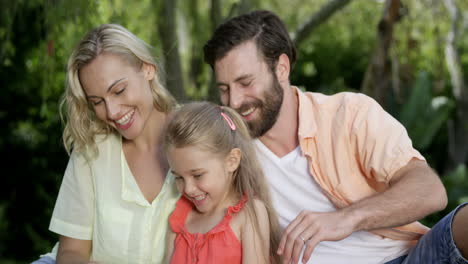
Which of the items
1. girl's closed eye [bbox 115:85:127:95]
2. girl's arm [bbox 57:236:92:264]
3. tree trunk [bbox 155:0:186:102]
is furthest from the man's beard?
tree trunk [bbox 155:0:186:102]

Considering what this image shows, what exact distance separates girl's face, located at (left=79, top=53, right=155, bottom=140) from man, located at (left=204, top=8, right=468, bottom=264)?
359 millimetres

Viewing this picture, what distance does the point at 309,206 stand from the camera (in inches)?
89.2

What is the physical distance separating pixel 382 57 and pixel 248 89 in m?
2.47

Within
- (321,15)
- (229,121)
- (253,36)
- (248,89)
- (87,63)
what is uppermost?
(321,15)

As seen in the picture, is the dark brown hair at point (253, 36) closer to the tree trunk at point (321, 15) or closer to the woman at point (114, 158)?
the woman at point (114, 158)

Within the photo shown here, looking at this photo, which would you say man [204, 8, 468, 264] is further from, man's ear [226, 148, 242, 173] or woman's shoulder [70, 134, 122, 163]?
woman's shoulder [70, 134, 122, 163]

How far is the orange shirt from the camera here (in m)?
2.11

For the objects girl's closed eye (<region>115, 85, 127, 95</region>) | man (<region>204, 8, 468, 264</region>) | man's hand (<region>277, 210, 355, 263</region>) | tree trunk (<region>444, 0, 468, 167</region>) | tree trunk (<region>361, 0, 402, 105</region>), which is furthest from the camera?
tree trunk (<region>444, 0, 468, 167</region>)

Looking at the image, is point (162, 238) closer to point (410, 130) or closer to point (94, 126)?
point (94, 126)

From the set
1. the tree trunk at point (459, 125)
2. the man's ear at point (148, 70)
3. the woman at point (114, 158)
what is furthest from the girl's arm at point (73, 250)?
the tree trunk at point (459, 125)

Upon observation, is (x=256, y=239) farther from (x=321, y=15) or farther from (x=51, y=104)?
(x=51, y=104)

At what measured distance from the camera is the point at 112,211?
7.27ft

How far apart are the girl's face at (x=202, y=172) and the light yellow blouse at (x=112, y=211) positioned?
0.21m

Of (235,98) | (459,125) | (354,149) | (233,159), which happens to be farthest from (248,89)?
(459,125)
